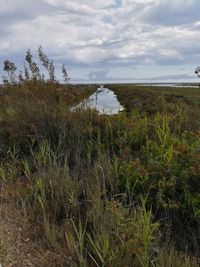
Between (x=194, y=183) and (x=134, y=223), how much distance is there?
4.83 ft

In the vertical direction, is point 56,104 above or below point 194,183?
above

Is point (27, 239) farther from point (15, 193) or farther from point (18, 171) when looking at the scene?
point (18, 171)

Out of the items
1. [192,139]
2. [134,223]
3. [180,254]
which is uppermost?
[192,139]

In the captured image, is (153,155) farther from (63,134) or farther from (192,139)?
(63,134)

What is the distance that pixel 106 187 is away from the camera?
570cm

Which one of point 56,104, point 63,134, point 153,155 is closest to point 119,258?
point 153,155

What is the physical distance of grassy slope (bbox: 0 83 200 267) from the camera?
416cm

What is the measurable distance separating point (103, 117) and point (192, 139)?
6.99ft

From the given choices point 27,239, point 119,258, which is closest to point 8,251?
point 27,239

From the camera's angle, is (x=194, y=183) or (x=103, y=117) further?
(x=103, y=117)

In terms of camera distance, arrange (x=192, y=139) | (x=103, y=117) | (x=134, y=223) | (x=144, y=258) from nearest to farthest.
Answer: (x=144, y=258) → (x=134, y=223) → (x=192, y=139) → (x=103, y=117)

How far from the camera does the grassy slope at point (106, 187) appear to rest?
4.16 meters

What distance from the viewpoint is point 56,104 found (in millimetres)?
9297

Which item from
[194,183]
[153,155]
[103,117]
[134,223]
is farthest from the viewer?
[103,117]
